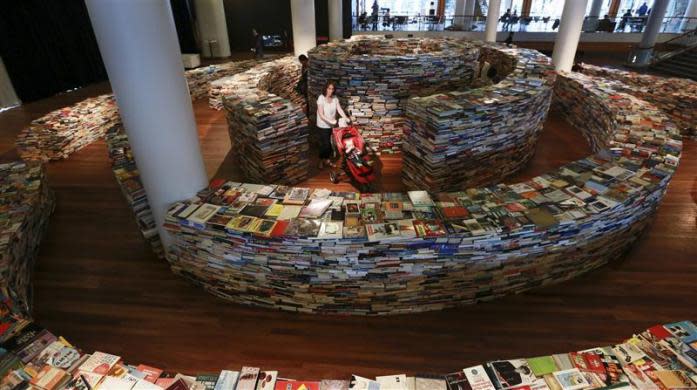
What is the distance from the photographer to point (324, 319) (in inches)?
143

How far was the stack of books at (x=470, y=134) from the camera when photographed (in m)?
5.05

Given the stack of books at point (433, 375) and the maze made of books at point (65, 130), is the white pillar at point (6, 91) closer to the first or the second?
the maze made of books at point (65, 130)

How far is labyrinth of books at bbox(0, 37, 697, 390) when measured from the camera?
2504 millimetres

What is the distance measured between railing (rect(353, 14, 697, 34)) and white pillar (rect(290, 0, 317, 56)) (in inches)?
335

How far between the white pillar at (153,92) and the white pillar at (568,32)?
9129mm

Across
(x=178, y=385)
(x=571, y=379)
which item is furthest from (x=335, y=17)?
(x=571, y=379)

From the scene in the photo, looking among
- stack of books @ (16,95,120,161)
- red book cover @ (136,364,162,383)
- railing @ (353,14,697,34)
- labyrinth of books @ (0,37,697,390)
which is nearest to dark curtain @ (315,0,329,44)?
railing @ (353,14,697,34)

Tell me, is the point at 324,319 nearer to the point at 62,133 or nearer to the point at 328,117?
the point at 328,117

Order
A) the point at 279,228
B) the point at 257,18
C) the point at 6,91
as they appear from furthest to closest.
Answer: the point at 257,18
the point at 6,91
the point at 279,228

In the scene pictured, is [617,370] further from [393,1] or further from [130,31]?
[393,1]

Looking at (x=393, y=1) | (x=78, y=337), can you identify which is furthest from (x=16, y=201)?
(x=393, y=1)

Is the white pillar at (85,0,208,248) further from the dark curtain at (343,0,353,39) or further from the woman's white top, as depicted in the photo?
the dark curtain at (343,0,353,39)

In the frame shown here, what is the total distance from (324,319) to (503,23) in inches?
718

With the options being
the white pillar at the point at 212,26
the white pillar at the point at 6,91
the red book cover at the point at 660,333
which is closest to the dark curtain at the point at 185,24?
the white pillar at the point at 212,26
